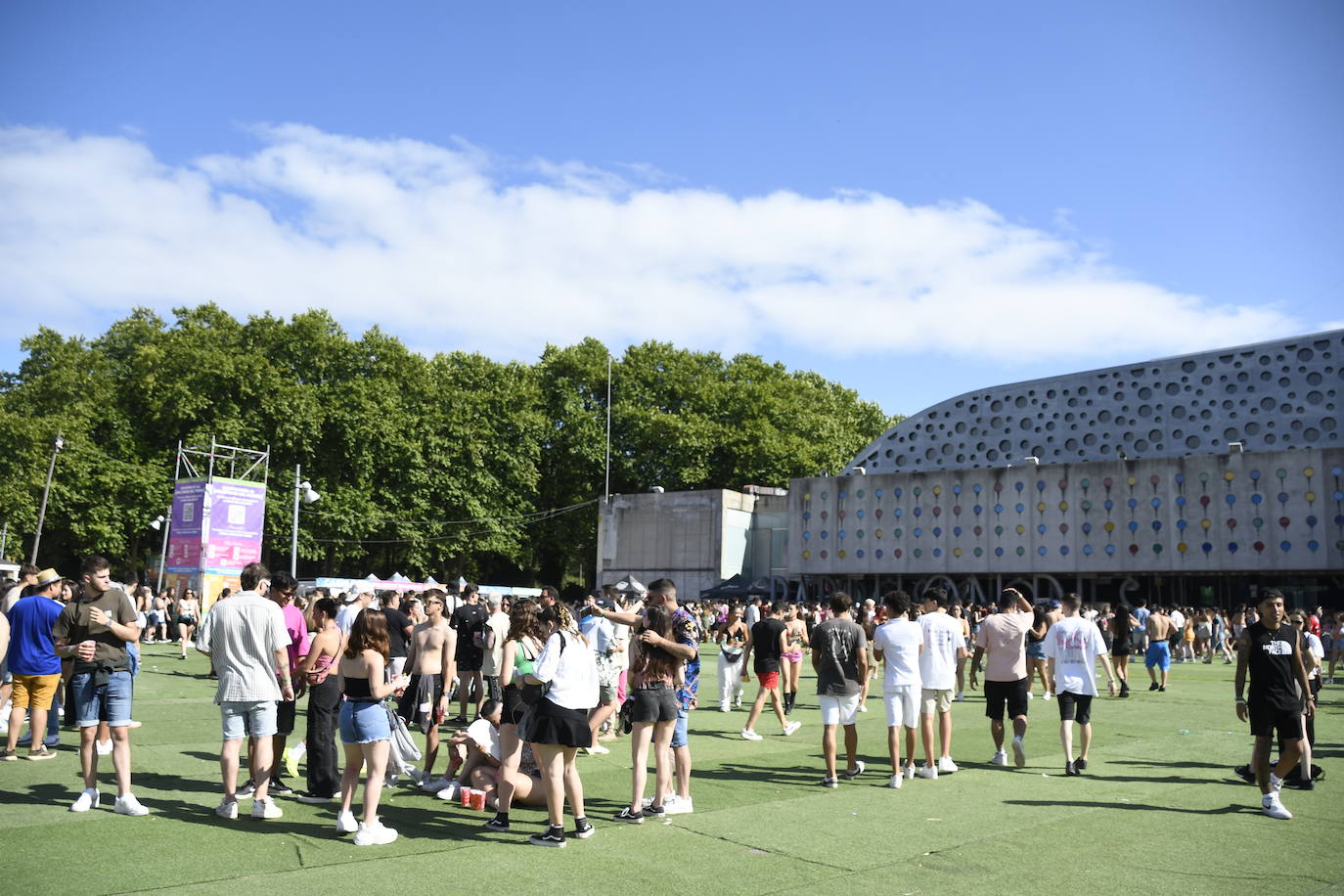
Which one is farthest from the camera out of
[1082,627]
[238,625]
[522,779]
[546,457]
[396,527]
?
[546,457]

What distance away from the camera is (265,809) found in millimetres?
7566

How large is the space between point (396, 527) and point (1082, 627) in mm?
42491

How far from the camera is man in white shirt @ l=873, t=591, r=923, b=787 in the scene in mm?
9336

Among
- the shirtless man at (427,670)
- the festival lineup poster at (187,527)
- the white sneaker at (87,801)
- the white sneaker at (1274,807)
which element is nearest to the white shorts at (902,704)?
the white sneaker at (1274,807)

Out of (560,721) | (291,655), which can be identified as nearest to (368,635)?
(560,721)

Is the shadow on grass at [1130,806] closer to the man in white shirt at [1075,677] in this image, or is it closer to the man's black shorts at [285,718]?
the man in white shirt at [1075,677]

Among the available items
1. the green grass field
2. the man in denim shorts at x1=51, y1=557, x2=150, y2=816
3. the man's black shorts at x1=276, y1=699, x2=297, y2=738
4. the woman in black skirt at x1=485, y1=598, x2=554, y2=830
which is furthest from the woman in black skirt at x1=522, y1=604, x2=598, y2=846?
the man in denim shorts at x1=51, y1=557, x2=150, y2=816

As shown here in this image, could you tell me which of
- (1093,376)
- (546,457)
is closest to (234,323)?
(546,457)

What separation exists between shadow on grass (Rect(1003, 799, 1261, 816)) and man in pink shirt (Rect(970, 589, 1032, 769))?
5.25 feet

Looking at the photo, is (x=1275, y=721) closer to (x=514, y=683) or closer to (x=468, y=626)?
(x=514, y=683)

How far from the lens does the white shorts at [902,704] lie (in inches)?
371

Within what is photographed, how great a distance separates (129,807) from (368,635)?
6.96 feet

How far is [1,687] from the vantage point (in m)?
10.5

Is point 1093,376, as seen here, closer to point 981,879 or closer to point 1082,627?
point 1082,627
